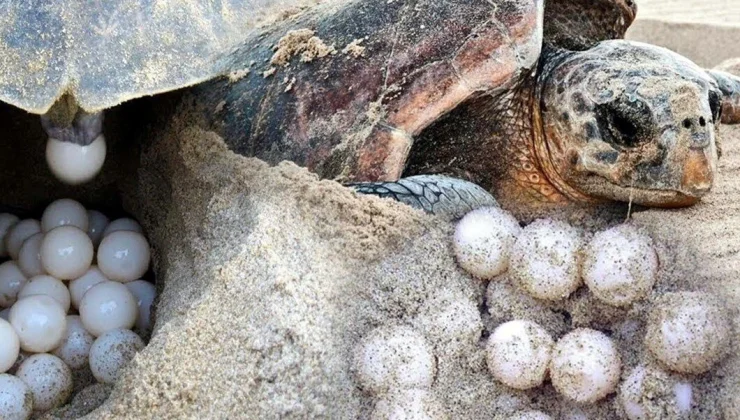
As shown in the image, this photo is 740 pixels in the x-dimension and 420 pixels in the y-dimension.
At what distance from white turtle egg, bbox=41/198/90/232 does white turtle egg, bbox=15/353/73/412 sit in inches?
14.4

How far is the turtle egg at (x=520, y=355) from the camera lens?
1236mm

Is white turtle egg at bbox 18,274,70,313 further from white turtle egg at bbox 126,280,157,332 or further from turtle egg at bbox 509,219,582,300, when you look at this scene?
turtle egg at bbox 509,219,582,300

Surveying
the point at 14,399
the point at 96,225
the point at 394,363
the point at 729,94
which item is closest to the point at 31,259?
the point at 96,225

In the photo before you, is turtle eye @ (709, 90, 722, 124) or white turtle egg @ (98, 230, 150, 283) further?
white turtle egg @ (98, 230, 150, 283)

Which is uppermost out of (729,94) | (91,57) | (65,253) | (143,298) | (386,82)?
(91,57)

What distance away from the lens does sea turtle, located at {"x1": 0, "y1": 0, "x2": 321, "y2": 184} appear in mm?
1540

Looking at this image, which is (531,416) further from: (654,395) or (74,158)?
(74,158)

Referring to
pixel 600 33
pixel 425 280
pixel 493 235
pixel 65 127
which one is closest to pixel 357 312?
pixel 425 280

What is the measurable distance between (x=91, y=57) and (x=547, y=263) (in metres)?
0.91

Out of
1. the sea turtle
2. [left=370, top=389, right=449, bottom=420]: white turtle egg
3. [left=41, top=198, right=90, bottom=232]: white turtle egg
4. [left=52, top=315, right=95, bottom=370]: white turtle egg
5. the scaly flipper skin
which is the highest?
the sea turtle

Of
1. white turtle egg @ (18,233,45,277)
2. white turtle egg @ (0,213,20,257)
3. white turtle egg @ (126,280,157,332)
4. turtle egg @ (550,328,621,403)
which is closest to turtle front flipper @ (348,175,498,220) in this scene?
turtle egg @ (550,328,621,403)

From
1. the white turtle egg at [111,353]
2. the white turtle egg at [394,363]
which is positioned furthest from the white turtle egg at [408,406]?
the white turtle egg at [111,353]

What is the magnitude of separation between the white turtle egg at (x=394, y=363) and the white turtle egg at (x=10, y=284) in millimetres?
857

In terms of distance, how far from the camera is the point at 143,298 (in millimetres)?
1727
